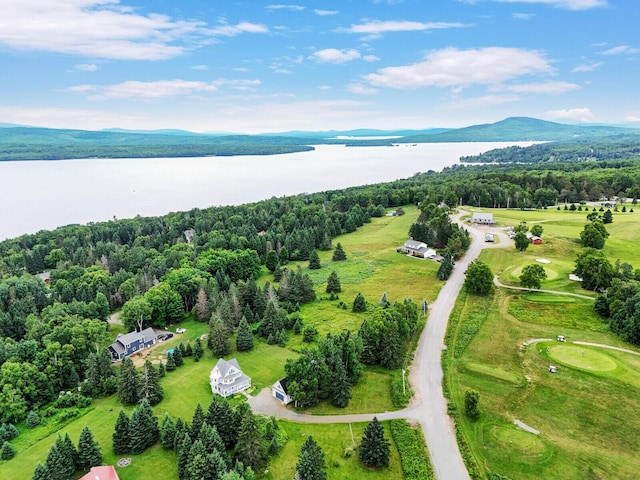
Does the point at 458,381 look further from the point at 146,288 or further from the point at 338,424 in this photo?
the point at 146,288

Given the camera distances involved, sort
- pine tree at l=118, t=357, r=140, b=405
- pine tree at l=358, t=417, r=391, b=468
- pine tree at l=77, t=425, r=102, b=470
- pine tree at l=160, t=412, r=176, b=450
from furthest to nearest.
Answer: pine tree at l=118, t=357, r=140, b=405 < pine tree at l=160, t=412, r=176, b=450 < pine tree at l=77, t=425, r=102, b=470 < pine tree at l=358, t=417, r=391, b=468

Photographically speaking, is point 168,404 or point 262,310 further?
point 262,310

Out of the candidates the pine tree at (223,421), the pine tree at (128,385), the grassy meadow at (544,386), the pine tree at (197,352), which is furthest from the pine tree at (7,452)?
the grassy meadow at (544,386)

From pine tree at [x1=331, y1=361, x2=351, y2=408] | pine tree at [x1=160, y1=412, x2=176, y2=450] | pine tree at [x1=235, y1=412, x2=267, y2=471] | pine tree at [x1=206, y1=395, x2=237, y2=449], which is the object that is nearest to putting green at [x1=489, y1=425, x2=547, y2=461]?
pine tree at [x1=331, y1=361, x2=351, y2=408]

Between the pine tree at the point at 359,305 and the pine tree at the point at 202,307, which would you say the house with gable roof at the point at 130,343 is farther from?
the pine tree at the point at 359,305

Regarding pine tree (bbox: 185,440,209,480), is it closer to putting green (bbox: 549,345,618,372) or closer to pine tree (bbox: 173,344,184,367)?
pine tree (bbox: 173,344,184,367)

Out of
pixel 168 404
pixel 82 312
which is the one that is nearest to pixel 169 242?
pixel 82 312

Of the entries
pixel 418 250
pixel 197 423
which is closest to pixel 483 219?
pixel 418 250
